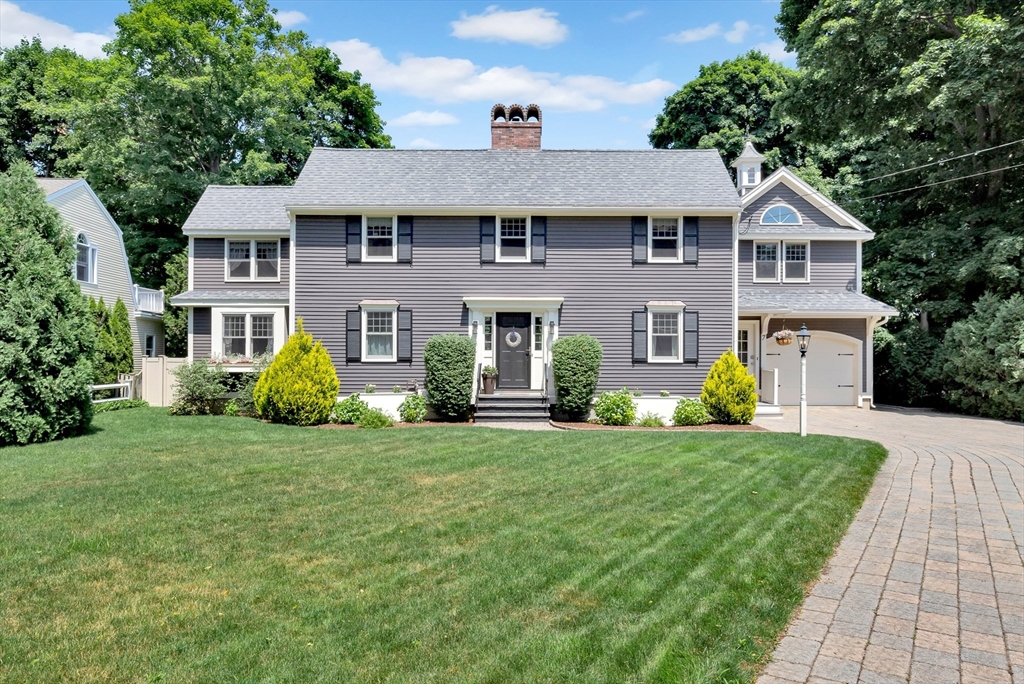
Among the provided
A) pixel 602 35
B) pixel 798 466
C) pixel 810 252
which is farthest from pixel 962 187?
pixel 798 466

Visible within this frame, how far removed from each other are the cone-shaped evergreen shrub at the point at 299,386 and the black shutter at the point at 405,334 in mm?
1921

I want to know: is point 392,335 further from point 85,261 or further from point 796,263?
point 796,263

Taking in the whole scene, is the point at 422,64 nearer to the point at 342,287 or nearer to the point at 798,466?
the point at 342,287

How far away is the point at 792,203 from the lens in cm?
1967

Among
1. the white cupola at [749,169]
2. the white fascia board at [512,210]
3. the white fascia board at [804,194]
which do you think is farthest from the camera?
the white cupola at [749,169]

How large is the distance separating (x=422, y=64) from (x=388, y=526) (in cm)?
1551

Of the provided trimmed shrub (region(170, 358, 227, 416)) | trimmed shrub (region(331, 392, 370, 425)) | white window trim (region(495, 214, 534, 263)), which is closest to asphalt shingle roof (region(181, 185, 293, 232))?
trimmed shrub (region(170, 358, 227, 416))

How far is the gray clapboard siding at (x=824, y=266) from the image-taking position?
19.5 metres

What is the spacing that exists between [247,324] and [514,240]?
25.5 feet

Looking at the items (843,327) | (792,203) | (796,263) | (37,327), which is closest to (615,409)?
(843,327)

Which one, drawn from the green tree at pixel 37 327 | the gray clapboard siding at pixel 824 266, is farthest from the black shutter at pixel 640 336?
the green tree at pixel 37 327

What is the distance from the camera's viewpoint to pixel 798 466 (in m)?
8.65

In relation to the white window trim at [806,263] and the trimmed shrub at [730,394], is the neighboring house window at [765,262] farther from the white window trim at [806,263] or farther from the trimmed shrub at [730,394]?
the trimmed shrub at [730,394]

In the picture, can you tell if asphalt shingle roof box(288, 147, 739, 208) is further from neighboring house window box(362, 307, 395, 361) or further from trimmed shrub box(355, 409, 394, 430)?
trimmed shrub box(355, 409, 394, 430)
